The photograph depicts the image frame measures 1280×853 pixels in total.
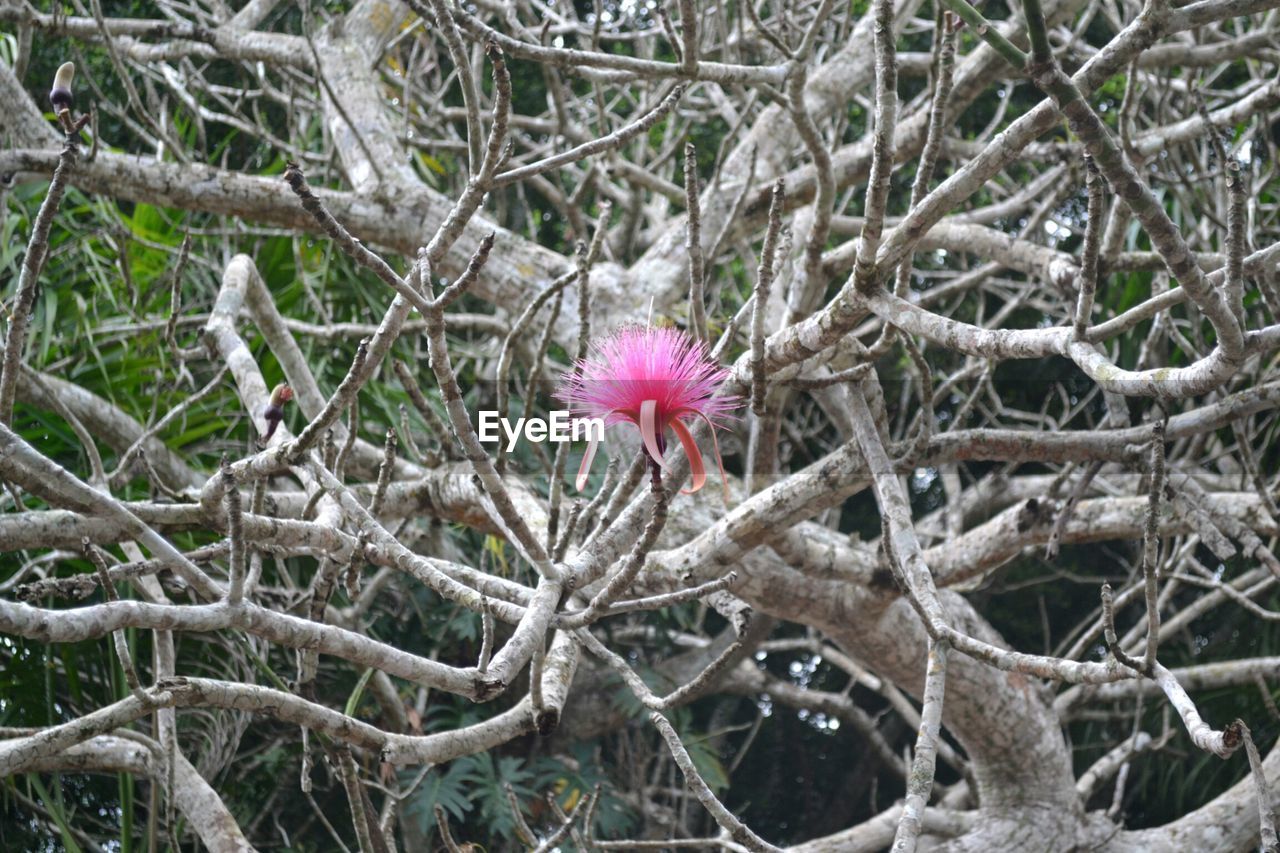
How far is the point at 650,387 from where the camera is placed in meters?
1.27

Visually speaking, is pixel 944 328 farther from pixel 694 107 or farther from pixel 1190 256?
pixel 694 107

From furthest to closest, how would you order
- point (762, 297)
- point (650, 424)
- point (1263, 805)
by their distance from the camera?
point (762, 297) → point (1263, 805) → point (650, 424)

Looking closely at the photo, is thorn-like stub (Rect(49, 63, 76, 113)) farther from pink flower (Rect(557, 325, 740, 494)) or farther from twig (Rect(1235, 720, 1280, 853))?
twig (Rect(1235, 720, 1280, 853))

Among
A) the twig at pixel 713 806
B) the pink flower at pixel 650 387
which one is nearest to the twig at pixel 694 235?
the pink flower at pixel 650 387

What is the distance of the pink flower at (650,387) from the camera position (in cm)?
127

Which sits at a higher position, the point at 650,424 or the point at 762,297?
the point at 762,297

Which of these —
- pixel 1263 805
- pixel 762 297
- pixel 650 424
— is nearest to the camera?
pixel 650 424

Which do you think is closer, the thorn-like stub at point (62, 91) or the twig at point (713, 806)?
the twig at point (713, 806)

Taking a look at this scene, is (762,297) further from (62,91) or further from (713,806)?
(62,91)

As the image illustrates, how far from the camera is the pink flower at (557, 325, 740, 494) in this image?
1.27 metres

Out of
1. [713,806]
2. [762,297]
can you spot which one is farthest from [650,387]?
[713,806]

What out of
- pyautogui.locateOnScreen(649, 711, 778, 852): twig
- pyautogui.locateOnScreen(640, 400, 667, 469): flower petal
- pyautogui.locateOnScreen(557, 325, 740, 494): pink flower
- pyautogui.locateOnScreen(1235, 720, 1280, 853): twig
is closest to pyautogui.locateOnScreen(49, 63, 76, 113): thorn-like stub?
pyautogui.locateOnScreen(557, 325, 740, 494): pink flower

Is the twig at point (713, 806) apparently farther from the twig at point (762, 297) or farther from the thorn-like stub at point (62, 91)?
the thorn-like stub at point (62, 91)

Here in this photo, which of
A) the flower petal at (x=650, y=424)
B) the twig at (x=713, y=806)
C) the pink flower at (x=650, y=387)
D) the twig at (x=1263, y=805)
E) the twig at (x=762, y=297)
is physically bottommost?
the twig at (x=713, y=806)
